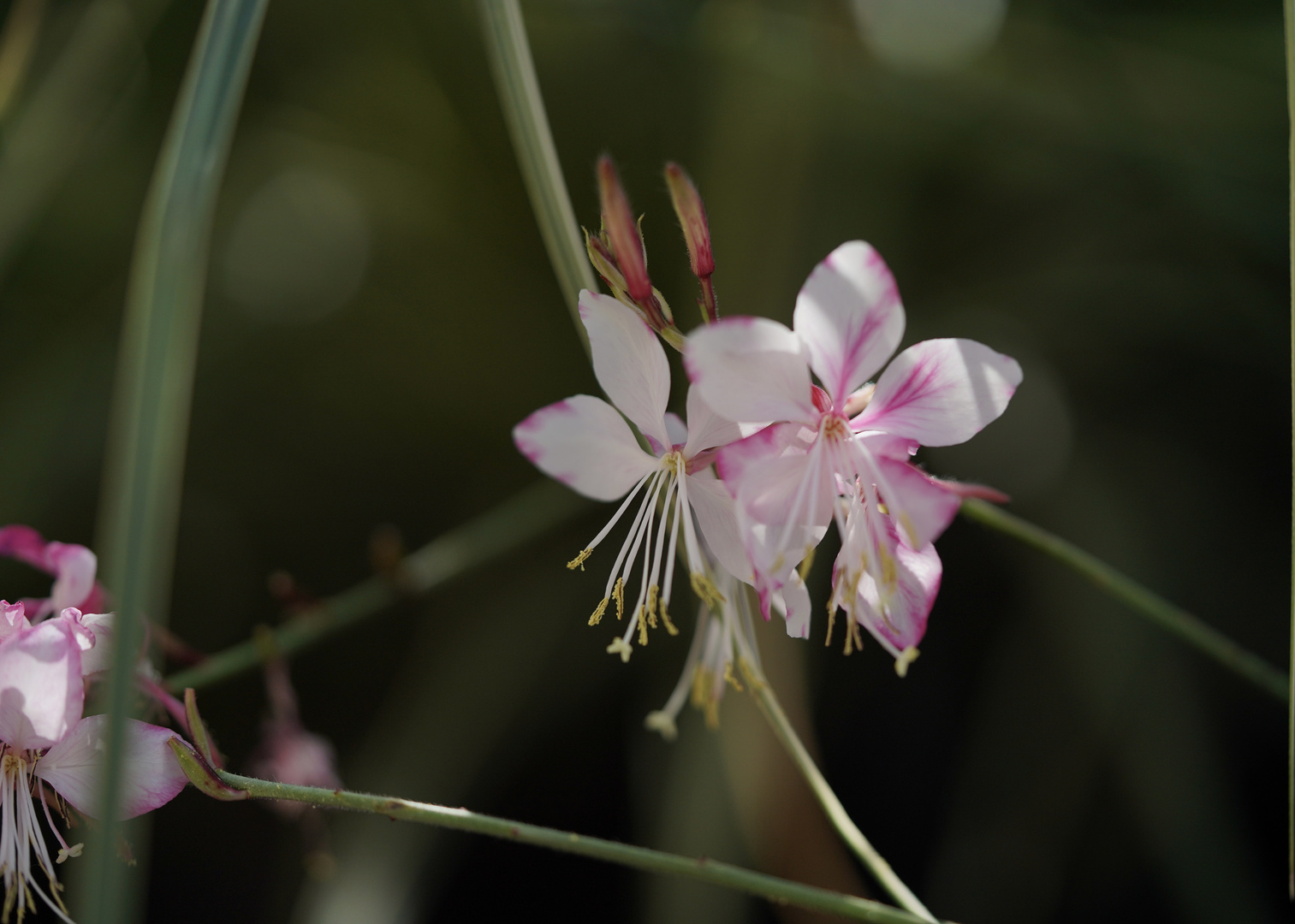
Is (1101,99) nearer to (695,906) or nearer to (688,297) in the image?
(688,297)

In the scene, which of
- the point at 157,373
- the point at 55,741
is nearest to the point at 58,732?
the point at 55,741

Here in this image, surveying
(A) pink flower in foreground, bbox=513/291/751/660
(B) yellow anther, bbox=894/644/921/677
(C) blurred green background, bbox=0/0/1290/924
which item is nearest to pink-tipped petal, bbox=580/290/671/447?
(A) pink flower in foreground, bbox=513/291/751/660

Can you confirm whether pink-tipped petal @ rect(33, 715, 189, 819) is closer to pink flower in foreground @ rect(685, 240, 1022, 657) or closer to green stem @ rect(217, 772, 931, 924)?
green stem @ rect(217, 772, 931, 924)

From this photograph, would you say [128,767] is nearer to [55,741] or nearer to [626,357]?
[55,741]

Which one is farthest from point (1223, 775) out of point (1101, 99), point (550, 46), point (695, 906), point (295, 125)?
point (295, 125)

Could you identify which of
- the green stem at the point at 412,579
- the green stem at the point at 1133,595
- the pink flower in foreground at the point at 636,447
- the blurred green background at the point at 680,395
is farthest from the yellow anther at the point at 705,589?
the blurred green background at the point at 680,395

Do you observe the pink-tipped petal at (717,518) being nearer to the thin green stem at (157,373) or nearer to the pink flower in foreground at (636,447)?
the pink flower in foreground at (636,447)
